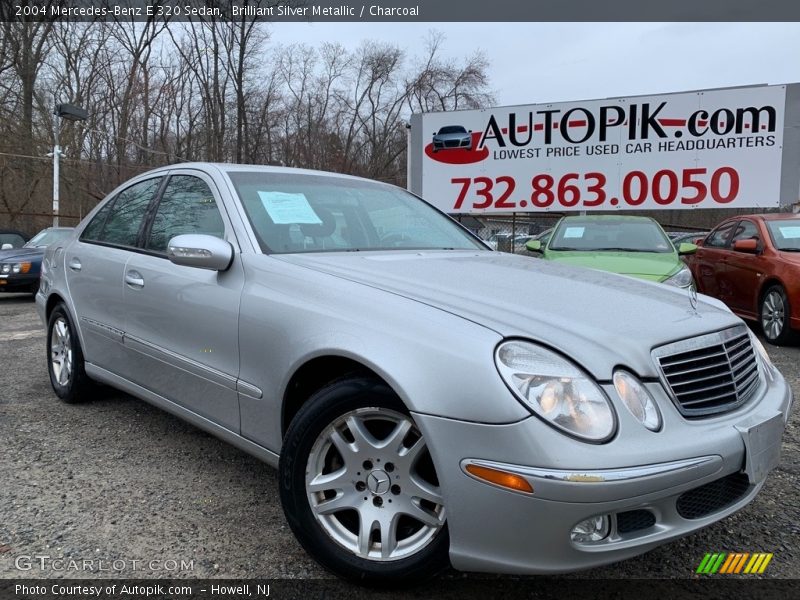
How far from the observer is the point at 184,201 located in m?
3.14

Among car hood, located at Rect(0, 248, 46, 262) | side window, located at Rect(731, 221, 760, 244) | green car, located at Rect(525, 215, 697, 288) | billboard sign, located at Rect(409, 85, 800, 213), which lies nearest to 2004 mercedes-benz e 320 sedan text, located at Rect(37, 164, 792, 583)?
green car, located at Rect(525, 215, 697, 288)

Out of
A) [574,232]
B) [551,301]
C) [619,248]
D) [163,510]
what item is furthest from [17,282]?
[551,301]

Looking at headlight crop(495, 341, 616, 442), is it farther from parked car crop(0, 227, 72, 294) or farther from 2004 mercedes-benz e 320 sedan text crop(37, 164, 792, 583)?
parked car crop(0, 227, 72, 294)

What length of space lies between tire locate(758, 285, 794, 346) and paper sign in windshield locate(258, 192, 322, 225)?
539cm

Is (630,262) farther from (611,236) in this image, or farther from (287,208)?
(287,208)

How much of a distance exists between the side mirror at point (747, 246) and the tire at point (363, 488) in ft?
20.5

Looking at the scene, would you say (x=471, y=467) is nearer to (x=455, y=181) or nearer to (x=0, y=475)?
(x=0, y=475)

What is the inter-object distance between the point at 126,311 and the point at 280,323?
1.35 metres

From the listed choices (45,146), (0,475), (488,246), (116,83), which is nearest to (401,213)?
(488,246)

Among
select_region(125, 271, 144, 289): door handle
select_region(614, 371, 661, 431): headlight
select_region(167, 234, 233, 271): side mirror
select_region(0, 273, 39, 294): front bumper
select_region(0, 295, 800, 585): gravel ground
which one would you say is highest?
select_region(167, 234, 233, 271): side mirror

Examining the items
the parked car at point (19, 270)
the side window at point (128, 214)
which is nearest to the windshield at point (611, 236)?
the side window at point (128, 214)

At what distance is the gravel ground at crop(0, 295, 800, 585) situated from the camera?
223cm

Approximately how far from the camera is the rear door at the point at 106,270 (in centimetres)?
335

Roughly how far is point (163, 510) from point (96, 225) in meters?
2.12
